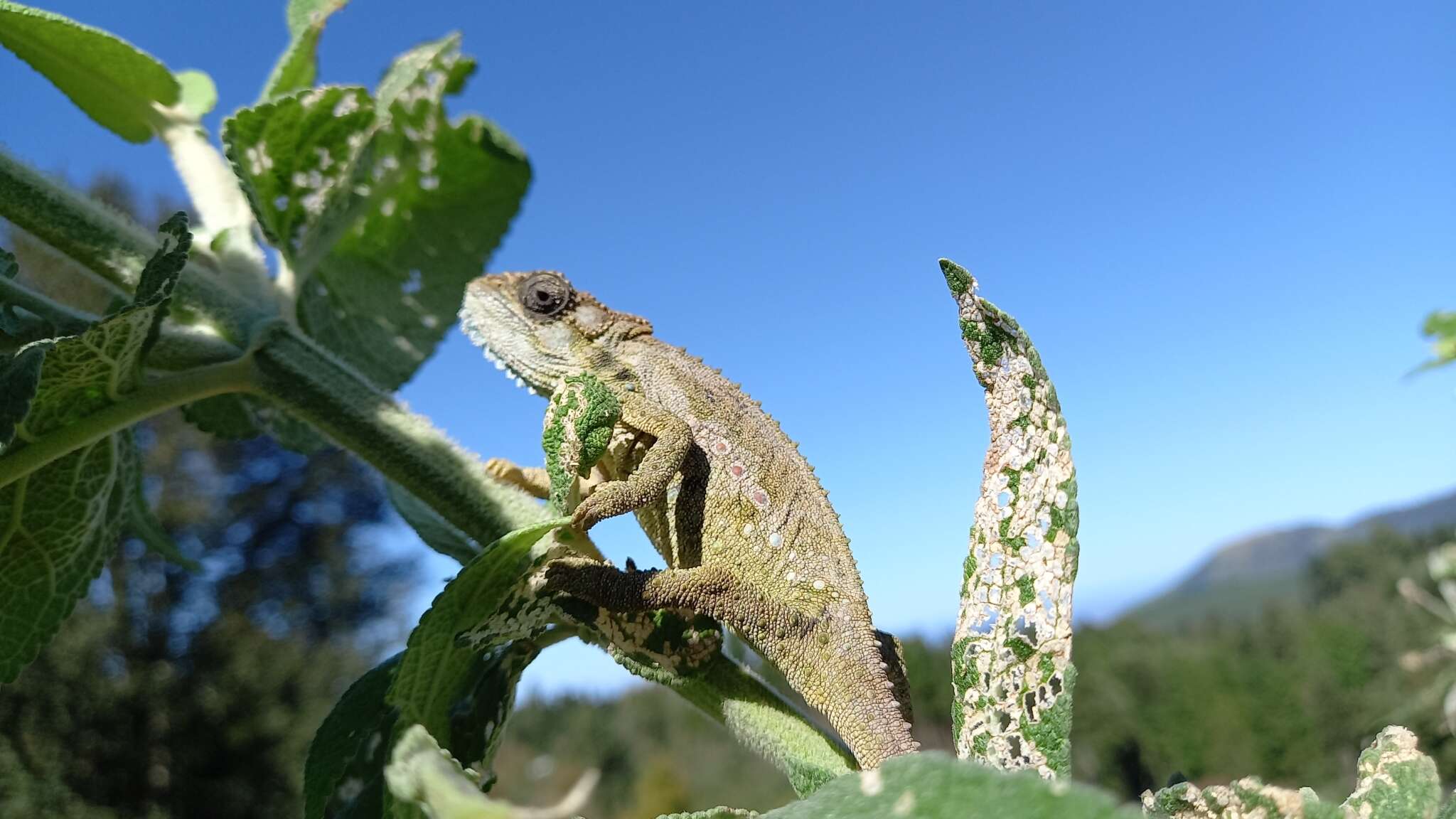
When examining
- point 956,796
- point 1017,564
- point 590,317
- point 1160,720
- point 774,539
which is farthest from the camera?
point 1160,720

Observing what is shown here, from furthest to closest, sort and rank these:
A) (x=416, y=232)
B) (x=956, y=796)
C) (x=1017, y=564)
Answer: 1. (x=416, y=232)
2. (x=1017, y=564)
3. (x=956, y=796)

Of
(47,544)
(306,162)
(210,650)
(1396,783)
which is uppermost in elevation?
(306,162)

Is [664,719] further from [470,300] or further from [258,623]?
[470,300]

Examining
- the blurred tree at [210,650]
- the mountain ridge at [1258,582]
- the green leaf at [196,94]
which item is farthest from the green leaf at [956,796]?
the mountain ridge at [1258,582]

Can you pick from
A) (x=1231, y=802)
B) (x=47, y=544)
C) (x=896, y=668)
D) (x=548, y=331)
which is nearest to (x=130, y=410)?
(x=47, y=544)

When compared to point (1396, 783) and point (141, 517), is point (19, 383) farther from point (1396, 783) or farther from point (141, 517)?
point (1396, 783)

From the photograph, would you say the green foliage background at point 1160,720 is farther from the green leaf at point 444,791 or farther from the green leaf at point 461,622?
the green leaf at point 444,791
